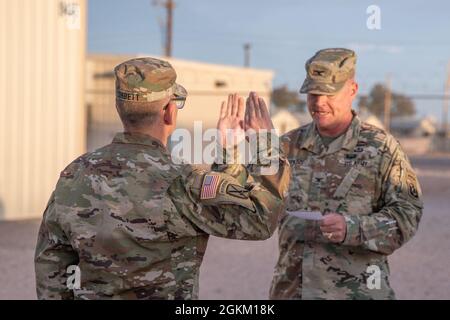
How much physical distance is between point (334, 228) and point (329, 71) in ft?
2.28

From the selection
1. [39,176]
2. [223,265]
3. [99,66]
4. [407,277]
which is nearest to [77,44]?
[39,176]

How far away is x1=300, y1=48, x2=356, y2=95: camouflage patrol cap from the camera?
2654mm

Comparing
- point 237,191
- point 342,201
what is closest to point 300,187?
point 342,201

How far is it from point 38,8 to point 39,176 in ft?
7.62

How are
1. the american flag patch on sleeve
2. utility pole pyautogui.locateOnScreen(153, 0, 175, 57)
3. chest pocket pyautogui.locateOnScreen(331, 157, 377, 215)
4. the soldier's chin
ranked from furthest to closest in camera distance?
utility pole pyautogui.locateOnScreen(153, 0, 175, 57) < the soldier's chin < chest pocket pyautogui.locateOnScreen(331, 157, 377, 215) < the american flag patch on sleeve

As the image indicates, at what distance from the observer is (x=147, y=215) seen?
1762mm

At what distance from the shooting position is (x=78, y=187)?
5.97ft

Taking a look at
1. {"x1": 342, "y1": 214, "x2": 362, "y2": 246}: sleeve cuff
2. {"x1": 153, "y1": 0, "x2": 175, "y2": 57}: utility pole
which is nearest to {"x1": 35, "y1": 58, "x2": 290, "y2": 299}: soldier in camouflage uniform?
{"x1": 342, "y1": 214, "x2": 362, "y2": 246}: sleeve cuff

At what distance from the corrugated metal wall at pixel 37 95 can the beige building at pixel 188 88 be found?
21.3ft

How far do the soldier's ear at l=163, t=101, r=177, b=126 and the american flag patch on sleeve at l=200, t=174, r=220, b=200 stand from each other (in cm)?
23

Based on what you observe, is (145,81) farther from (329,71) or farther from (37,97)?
(37,97)

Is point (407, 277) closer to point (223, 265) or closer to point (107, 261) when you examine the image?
point (223, 265)

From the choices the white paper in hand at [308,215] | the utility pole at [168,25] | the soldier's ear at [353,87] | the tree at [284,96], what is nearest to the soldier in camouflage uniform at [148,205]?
the white paper in hand at [308,215]

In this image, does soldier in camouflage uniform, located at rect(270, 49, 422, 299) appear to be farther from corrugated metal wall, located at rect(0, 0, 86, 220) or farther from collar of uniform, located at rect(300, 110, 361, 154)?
corrugated metal wall, located at rect(0, 0, 86, 220)
